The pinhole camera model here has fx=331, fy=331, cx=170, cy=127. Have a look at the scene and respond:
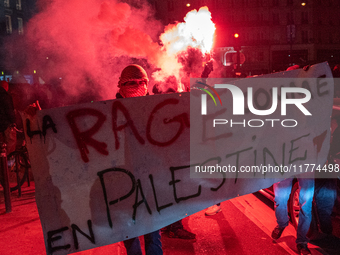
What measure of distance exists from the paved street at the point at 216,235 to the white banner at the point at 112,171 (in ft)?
3.92

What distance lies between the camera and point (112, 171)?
3.13 meters

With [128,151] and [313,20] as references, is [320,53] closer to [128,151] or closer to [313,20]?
[313,20]

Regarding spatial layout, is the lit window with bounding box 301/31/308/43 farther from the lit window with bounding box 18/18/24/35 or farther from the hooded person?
the hooded person

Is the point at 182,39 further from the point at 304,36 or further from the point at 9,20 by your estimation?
the point at 304,36

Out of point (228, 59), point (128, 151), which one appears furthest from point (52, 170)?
point (228, 59)

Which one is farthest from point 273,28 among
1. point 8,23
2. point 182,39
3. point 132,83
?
point 132,83

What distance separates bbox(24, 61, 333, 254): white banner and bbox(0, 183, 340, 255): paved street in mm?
1196

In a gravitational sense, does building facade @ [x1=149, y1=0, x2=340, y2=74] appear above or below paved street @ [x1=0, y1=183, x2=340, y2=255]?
above

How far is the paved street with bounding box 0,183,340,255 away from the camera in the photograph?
14.1 feet

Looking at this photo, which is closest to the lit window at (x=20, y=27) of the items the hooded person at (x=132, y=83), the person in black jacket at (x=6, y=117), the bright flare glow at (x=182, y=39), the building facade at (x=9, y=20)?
the building facade at (x=9, y=20)

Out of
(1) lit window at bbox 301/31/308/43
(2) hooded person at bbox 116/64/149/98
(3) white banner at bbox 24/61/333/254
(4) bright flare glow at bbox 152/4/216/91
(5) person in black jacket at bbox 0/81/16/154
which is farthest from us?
(1) lit window at bbox 301/31/308/43

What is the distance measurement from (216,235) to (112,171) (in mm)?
2317

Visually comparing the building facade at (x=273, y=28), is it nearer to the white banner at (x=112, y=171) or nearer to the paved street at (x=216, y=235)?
the paved street at (x=216, y=235)

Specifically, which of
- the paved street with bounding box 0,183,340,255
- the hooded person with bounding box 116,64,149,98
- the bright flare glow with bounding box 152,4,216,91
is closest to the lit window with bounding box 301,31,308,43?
the bright flare glow with bounding box 152,4,216,91
